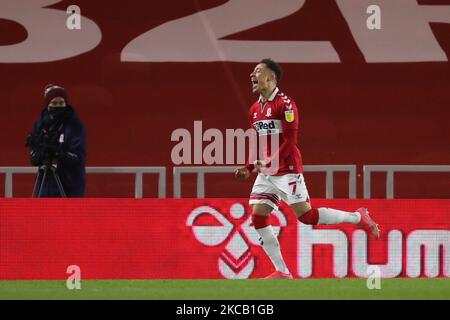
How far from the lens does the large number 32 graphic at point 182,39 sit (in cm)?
1423

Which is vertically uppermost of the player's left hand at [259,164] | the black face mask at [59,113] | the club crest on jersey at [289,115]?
the black face mask at [59,113]

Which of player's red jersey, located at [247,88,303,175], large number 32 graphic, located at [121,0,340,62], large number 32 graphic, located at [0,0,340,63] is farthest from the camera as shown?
large number 32 graphic, located at [121,0,340,62]

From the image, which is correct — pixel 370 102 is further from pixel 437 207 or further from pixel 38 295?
pixel 38 295

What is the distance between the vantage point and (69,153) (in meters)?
11.9

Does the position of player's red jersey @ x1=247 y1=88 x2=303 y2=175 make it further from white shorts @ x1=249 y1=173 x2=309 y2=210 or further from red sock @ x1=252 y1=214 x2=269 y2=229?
red sock @ x1=252 y1=214 x2=269 y2=229

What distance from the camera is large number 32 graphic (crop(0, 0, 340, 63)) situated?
14234 millimetres

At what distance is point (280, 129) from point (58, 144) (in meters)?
2.46

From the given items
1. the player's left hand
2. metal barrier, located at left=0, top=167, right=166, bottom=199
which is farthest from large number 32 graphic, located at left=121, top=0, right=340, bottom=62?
the player's left hand

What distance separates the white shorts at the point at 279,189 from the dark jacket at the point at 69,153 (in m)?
2.18

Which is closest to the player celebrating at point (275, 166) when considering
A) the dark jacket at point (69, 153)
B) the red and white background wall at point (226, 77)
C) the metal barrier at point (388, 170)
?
the dark jacket at point (69, 153)

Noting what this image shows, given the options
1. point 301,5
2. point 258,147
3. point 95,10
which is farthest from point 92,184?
point 258,147

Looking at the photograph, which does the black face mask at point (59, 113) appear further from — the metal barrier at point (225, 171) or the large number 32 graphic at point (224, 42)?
the large number 32 graphic at point (224, 42)

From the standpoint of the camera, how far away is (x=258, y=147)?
1066 cm

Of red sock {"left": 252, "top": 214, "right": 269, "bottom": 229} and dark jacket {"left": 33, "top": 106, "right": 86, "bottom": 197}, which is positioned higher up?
dark jacket {"left": 33, "top": 106, "right": 86, "bottom": 197}
